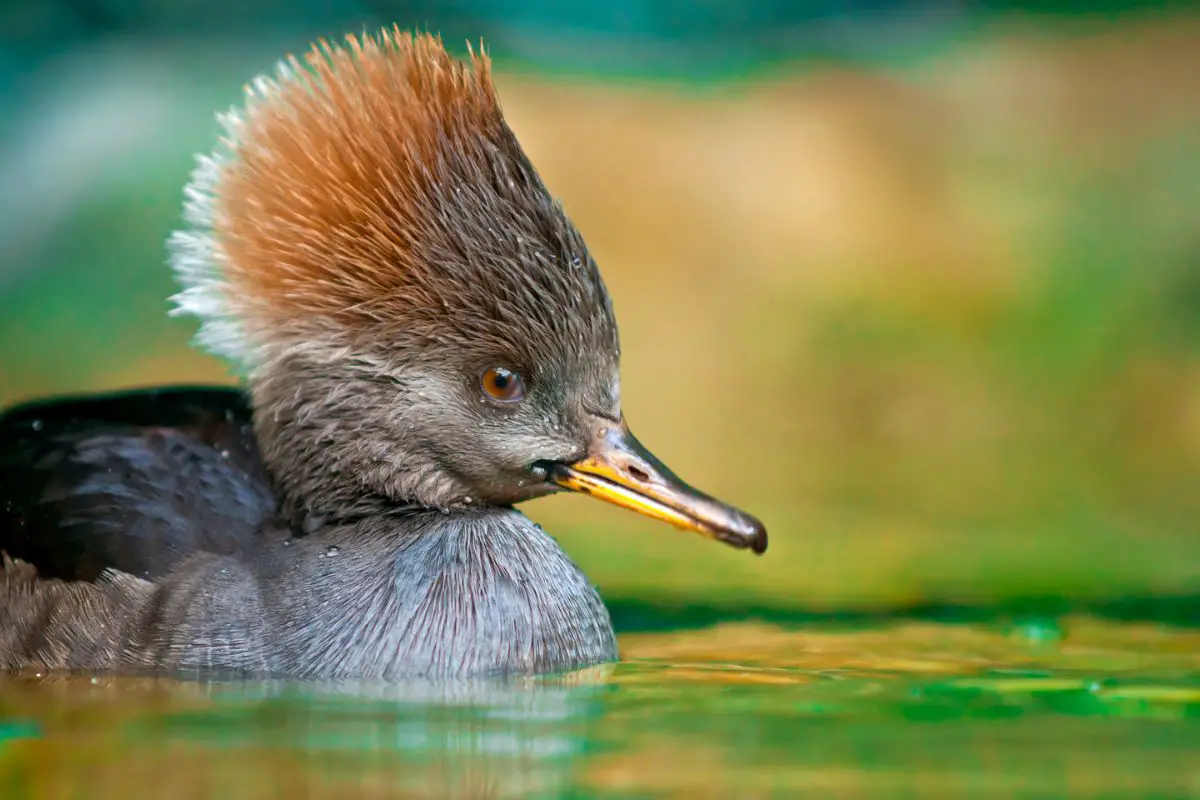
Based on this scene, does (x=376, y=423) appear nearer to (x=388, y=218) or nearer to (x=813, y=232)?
(x=388, y=218)

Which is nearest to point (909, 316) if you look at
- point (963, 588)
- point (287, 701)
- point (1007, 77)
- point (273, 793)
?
point (1007, 77)

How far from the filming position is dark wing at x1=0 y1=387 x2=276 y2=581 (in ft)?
15.0

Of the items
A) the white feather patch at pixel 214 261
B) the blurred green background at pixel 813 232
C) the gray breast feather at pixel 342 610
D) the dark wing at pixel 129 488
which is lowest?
the gray breast feather at pixel 342 610

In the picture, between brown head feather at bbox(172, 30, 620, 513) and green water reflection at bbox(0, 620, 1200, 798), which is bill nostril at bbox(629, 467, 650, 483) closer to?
brown head feather at bbox(172, 30, 620, 513)

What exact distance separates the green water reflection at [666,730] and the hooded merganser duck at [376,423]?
6.4 inches

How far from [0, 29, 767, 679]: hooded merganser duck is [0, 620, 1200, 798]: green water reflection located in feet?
0.53

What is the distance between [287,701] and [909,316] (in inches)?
206

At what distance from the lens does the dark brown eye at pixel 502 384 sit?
14.7 ft

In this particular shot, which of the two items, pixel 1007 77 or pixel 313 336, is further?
pixel 1007 77

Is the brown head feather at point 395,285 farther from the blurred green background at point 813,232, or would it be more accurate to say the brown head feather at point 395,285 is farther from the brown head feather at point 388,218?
the blurred green background at point 813,232

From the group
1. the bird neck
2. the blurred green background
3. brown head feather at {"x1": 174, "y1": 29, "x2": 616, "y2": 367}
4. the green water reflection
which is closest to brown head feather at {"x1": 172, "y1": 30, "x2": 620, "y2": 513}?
brown head feather at {"x1": 174, "y1": 29, "x2": 616, "y2": 367}

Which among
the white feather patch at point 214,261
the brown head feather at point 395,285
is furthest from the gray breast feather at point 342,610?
the white feather patch at point 214,261

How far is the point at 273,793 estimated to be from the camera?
10.5 ft

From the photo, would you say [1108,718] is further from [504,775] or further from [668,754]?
[504,775]
